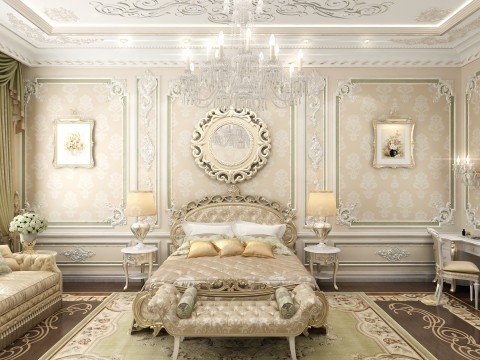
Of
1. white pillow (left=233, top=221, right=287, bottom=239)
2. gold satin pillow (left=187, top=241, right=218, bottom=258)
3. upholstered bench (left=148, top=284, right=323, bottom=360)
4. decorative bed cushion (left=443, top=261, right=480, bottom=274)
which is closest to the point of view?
upholstered bench (left=148, top=284, right=323, bottom=360)

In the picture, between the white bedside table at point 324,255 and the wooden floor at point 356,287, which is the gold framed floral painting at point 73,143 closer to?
the wooden floor at point 356,287

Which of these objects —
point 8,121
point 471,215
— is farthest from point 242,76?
point 471,215

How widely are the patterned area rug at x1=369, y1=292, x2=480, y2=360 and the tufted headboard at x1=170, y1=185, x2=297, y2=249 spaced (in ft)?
5.81

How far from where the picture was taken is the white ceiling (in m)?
5.17

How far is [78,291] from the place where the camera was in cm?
616

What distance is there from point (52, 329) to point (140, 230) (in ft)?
6.60

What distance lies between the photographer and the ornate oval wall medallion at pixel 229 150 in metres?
6.69

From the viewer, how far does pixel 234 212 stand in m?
6.63

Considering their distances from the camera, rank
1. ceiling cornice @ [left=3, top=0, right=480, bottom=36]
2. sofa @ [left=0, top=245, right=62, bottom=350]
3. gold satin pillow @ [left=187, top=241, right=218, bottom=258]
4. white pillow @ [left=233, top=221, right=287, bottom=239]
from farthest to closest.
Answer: white pillow @ [left=233, top=221, right=287, bottom=239]
ceiling cornice @ [left=3, top=0, right=480, bottom=36]
gold satin pillow @ [left=187, top=241, right=218, bottom=258]
sofa @ [left=0, top=245, right=62, bottom=350]

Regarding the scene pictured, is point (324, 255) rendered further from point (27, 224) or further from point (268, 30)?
point (27, 224)

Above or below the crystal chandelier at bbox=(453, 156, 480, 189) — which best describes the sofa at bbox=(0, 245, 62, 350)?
below

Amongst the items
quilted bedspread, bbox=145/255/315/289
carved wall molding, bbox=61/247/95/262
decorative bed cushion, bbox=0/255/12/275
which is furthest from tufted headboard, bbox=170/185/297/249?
decorative bed cushion, bbox=0/255/12/275

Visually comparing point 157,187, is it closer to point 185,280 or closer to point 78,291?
point 78,291

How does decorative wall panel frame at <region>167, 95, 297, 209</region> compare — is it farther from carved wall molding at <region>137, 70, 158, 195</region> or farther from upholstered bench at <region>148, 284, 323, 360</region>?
upholstered bench at <region>148, 284, 323, 360</region>
